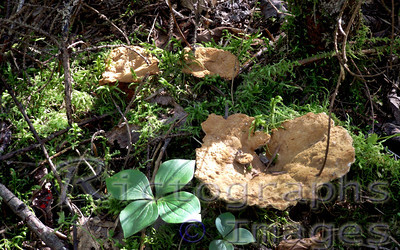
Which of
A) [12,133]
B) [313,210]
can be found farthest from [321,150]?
[12,133]

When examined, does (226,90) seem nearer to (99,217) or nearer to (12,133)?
(99,217)

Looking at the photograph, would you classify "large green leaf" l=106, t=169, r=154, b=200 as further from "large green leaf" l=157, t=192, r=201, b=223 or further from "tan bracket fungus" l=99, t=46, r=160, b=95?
"tan bracket fungus" l=99, t=46, r=160, b=95

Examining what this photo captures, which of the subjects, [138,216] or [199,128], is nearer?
[138,216]

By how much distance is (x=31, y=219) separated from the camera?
2.03 m

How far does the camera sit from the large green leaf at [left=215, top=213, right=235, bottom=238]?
73.2 inches

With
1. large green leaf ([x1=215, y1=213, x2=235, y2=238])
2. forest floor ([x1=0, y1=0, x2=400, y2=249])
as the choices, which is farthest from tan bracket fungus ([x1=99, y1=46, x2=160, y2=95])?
large green leaf ([x1=215, y1=213, x2=235, y2=238])

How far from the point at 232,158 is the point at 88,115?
4.14 feet

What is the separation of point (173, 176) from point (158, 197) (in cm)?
14

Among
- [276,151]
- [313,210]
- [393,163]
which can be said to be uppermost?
[276,151]

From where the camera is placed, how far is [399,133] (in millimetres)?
2352

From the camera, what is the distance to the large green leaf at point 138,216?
174 centimetres

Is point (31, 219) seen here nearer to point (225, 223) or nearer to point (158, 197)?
point (158, 197)

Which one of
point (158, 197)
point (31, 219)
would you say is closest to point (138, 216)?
point (158, 197)

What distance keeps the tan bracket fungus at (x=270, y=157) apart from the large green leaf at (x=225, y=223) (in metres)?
0.20
